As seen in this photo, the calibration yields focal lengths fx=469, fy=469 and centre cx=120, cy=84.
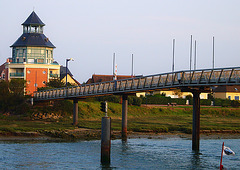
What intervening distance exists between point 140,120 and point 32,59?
125 ft

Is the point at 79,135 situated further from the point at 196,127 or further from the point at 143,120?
the point at 143,120

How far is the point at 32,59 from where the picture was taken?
111500 mm

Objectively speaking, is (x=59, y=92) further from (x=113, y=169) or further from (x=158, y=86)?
(x=113, y=169)

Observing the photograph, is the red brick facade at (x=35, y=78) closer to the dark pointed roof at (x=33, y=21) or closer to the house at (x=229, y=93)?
the dark pointed roof at (x=33, y=21)

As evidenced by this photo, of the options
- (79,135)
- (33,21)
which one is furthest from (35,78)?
(79,135)

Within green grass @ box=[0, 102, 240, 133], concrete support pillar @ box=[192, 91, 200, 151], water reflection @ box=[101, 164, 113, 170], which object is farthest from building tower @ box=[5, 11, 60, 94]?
water reflection @ box=[101, 164, 113, 170]

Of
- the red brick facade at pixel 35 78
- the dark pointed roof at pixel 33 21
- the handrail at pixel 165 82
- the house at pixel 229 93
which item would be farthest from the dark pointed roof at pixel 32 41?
the house at pixel 229 93

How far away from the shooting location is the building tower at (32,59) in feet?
363

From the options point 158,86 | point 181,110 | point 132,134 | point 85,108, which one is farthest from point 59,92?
point 181,110

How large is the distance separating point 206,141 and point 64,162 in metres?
23.5

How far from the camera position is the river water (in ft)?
133

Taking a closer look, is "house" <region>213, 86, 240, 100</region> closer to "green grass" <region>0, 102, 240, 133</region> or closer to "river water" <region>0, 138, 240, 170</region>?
"green grass" <region>0, 102, 240, 133</region>

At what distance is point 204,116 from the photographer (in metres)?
101

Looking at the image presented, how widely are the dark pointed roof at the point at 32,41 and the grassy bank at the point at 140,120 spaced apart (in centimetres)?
2565
